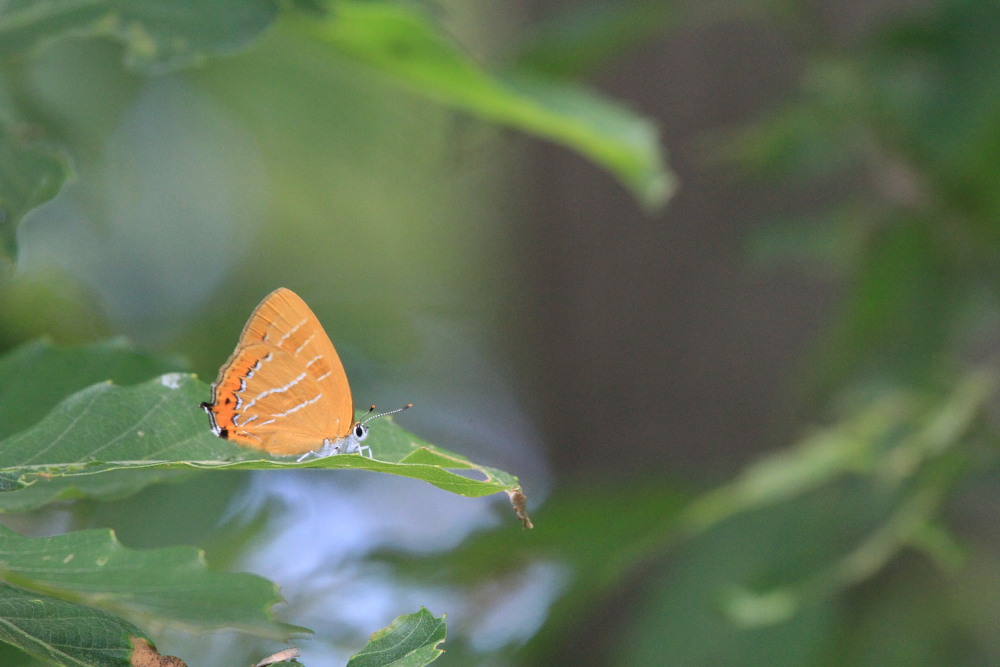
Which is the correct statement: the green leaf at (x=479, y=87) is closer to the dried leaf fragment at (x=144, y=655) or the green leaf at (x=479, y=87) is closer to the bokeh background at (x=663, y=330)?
the bokeh background at (x=663, y=330)

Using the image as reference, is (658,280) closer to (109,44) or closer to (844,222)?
(844,222)

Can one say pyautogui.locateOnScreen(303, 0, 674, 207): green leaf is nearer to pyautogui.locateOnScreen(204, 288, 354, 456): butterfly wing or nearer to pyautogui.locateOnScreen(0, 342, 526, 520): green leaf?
pyautogui.locateOnScreen(204, 288, 354, 456): butterfly wing

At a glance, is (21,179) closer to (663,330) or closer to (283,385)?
(283,385)

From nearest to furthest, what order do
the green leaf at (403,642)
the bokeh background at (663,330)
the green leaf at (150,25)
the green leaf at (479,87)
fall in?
the green leaf at (403,642) < the green leaf at (150,25) < the green leaf at (479,87) < the bokeh background at (663,330)

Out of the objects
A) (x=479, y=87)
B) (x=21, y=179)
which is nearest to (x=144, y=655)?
(x=21, y=179)

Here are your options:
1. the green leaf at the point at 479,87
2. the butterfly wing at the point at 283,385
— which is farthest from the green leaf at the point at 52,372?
the green leaf at the point at 479,87

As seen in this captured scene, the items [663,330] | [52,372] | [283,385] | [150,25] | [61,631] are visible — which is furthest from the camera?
[663,330]
